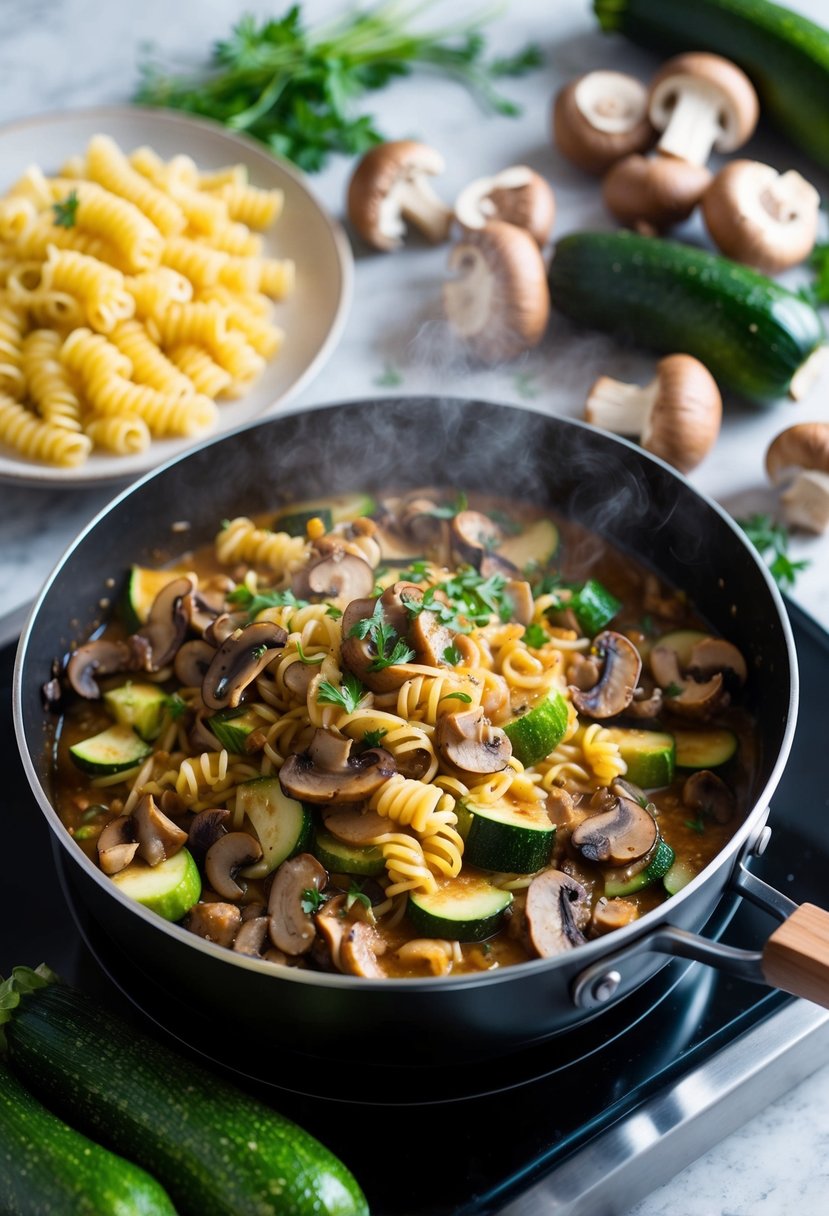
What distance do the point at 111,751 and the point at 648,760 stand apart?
4.65 feet

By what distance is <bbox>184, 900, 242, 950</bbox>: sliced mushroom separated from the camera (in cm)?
279

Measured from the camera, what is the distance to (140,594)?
3707 mm

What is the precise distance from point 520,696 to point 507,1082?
936 mm

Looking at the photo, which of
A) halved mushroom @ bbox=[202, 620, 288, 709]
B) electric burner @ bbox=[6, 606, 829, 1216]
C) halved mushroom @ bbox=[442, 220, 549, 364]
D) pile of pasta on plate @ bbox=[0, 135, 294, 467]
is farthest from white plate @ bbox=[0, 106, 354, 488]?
electric burner @ bbox=[6, 606, 829, 1216]

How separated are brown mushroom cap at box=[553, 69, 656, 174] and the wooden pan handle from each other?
3.78 m

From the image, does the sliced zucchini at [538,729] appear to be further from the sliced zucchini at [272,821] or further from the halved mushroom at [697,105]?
the halved mushroom at [697,105]

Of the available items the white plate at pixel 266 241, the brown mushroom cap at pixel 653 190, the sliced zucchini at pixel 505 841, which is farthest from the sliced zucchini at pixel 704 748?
the brown mushroom cap at pixel 653 190

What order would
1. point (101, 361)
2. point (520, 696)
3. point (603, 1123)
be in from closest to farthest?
point (603, 1123), point (520, 696), point (101, 361)

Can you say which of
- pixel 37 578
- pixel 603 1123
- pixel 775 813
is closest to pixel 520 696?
pixel 775 813

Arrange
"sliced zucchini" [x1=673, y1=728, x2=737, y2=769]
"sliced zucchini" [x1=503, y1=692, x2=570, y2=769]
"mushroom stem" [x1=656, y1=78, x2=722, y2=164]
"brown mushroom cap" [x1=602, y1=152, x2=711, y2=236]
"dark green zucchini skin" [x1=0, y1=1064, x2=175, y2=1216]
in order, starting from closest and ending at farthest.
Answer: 1. "dark green zucchini skin" [x1=0, y1=1064, x2=175, y2=1216]
2. "sliced zucchini" [x1=503, y1=692, x2=570, y2=769]
3. "sliced zucchini" [x1=673, y1=728, x2=737, y2=769]
4. "brown mushroom cap" [x1=602, y1=152, x2=711, y2=236]
5. "mushroom stem" [x1=656, y1=78, x2=722, y2=164]

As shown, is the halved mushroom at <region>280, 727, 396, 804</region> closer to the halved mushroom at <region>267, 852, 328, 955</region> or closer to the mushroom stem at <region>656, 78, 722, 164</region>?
the halved mushroom at <region>267, 852, 328, 955</region>

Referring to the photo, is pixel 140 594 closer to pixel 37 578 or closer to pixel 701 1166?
pixel 37 578

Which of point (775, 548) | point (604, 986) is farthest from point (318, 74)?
point (604, 986)

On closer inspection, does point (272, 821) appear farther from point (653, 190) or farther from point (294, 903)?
point (653, 190)
